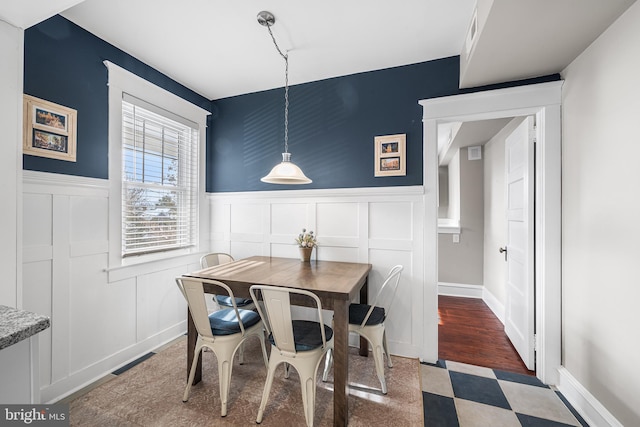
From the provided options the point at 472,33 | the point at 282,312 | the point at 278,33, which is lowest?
the point at 282,312

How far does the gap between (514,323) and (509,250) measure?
702 mm

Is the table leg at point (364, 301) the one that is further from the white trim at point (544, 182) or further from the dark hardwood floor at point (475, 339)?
the dark hardwood floor at point (475, 339)

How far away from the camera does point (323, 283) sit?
6.30ft

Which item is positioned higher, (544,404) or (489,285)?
(489,285)

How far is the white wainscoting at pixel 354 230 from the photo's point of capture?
8.34 ft

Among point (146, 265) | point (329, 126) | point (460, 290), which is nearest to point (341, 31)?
point (329, 126)

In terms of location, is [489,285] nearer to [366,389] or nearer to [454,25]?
[366,389]

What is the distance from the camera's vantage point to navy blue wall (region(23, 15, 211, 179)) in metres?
1.86

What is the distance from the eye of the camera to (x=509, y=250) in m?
2.83

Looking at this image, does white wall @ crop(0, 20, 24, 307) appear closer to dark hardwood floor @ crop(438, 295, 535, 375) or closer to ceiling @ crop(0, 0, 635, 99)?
ceiling @ crop(0, 0, 635, 99)

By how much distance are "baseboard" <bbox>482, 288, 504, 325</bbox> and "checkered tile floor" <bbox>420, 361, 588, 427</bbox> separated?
4.13ft

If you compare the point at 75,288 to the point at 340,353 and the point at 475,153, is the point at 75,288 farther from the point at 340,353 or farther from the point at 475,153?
the point at 475,153

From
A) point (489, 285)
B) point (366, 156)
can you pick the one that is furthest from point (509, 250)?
point (366, 156)

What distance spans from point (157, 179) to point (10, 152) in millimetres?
1347
